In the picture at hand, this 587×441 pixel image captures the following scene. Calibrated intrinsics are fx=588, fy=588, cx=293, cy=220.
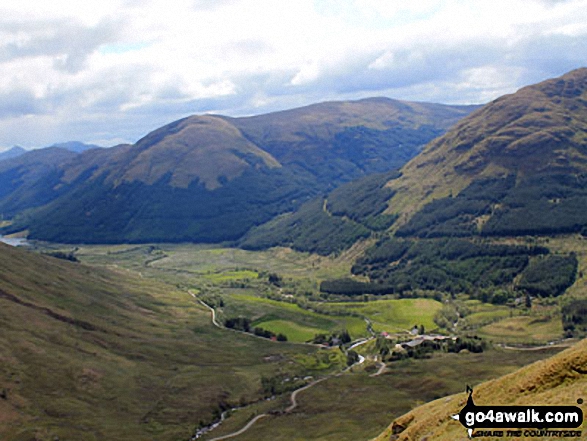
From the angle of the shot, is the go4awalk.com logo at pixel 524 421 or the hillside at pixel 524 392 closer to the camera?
the go4awalk.com logo at pixel 524 421

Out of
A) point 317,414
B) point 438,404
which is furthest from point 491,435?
point 317,414

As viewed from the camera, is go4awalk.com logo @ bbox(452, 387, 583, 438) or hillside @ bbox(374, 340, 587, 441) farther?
hillside @ bbox(374, 340, 587, 441)

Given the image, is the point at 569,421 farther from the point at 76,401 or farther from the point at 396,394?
the point at 76,401

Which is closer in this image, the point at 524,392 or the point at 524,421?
the point at 524,421
